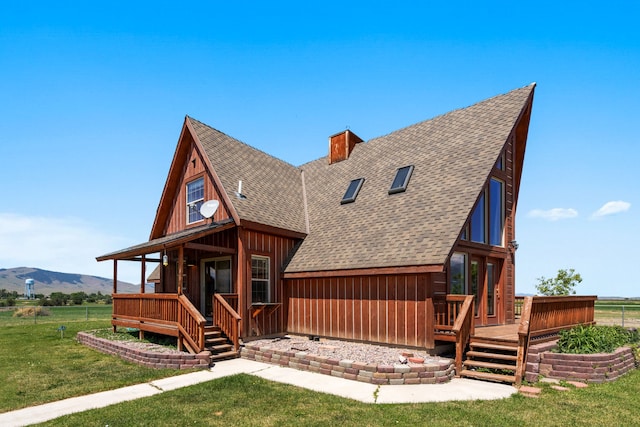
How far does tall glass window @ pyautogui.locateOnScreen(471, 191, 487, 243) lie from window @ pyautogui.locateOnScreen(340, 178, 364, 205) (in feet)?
14.2

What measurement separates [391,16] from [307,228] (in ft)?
25.6

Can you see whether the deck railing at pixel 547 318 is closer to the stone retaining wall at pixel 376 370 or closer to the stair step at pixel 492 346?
the stair step at pixel 492 346

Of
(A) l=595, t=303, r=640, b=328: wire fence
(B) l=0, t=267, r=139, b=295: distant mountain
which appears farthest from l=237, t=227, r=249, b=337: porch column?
(B) l=0, t=267, r=139, b=295: distant mountain

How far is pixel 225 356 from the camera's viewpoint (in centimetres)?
1069

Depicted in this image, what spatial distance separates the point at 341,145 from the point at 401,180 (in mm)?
5364

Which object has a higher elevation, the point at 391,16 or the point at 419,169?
the point at 391,16

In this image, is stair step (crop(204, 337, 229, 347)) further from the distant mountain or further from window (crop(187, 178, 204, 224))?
the distant mountain

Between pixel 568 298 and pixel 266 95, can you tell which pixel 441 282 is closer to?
pixel 568 298

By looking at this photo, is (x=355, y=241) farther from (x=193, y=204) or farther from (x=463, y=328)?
(x=193, y=204)

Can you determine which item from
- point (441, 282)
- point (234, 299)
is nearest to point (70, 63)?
point (234, 299)

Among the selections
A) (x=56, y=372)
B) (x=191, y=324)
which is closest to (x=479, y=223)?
(x=191, y=324)

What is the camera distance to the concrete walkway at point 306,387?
673cm

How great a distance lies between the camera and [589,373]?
8.34 metres

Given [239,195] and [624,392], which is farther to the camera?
[239,195]
